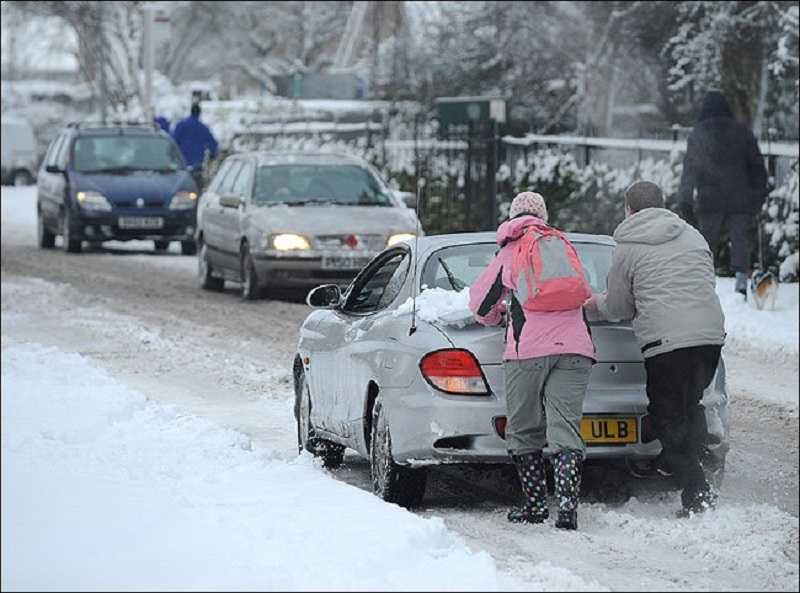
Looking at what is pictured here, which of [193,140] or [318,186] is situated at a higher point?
[318,186]

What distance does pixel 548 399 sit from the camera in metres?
8.87

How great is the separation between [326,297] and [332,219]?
9.50m

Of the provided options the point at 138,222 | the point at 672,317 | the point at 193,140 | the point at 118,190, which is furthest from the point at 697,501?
the point at 193,140

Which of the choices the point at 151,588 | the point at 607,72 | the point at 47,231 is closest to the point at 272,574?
the point at 151,588

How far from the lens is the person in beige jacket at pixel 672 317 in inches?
358

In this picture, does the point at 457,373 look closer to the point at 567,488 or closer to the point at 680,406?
the point at 567,488

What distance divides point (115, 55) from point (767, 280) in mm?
45836

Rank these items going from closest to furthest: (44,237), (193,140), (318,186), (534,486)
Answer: (534,486) < (318,186) < (44,237) < (193,140)

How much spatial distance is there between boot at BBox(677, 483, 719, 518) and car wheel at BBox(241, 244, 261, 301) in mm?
11983

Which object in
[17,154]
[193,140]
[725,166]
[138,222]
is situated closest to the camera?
[725,166]

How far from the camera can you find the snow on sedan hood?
20.4 meters

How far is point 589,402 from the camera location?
9.20 m

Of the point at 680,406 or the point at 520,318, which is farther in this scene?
the point at 680,406

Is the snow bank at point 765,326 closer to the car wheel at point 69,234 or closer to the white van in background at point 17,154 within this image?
the car wheel at point 69,234
